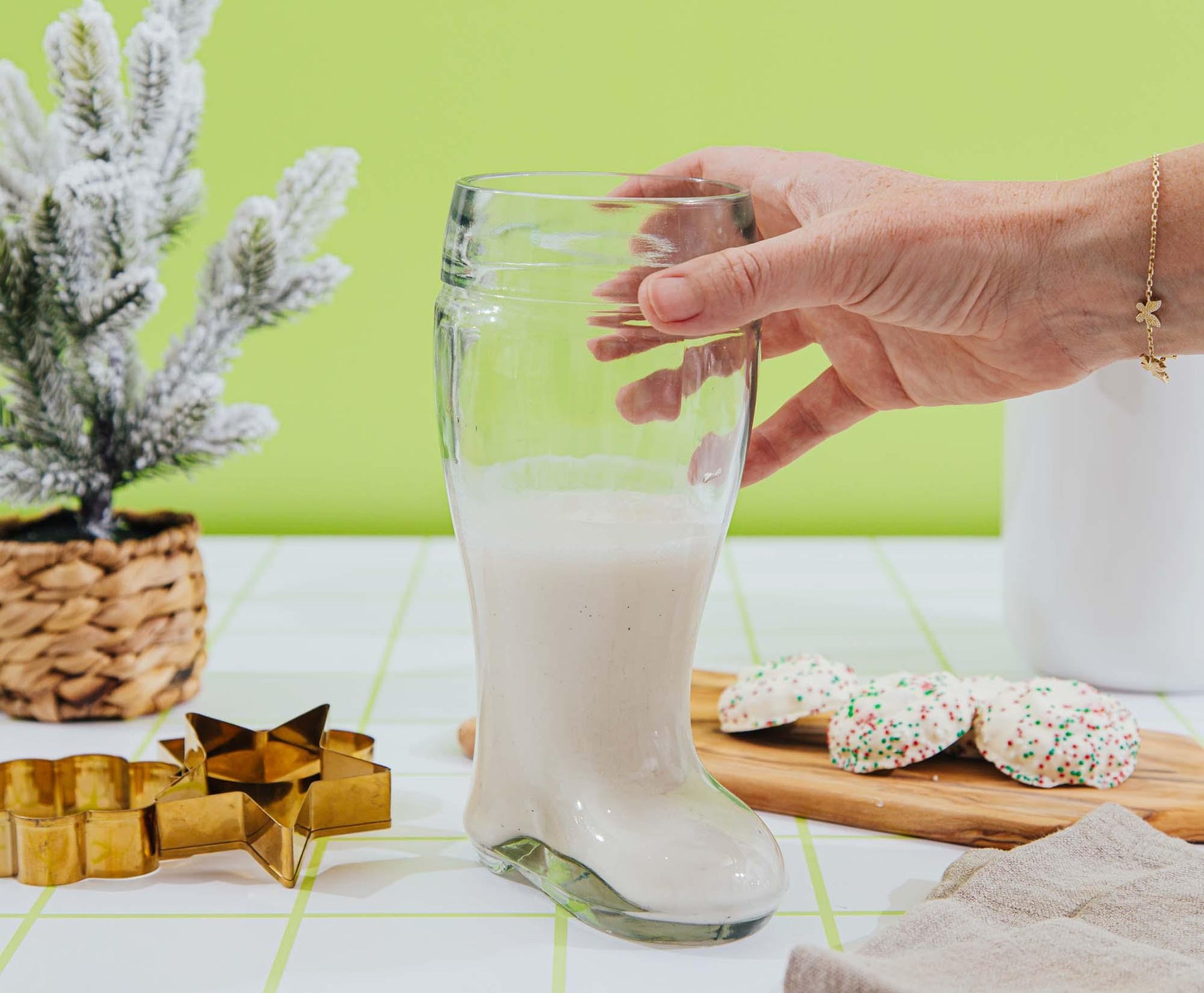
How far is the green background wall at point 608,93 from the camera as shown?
4.04 feet

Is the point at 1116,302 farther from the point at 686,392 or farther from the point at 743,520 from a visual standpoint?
the point at 743,520

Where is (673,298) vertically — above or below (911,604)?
above

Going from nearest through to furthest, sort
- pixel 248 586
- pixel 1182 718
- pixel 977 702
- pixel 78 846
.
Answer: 1. pixel 78 846
2. pixel 977 702
3. pixel 1182 718
4. pixel 248 586

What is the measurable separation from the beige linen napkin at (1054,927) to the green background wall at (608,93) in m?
0.72

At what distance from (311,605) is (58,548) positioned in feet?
1.03

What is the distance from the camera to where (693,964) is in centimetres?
60

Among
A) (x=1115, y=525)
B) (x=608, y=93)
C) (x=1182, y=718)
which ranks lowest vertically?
(x=1182, y=718)

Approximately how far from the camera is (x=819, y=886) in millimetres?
672

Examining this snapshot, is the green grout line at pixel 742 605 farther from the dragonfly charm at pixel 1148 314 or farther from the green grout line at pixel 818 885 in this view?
the dragonfly charm at pixel 1148 314

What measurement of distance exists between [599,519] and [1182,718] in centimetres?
49

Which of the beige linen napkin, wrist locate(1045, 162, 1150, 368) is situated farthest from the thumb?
the beige linen napkin

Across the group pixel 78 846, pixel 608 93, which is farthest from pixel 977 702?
pixel 608 93

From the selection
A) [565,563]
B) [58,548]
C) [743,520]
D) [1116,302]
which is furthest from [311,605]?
[1116,302]

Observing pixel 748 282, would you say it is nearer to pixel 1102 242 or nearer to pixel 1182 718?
pixel 1102 242
